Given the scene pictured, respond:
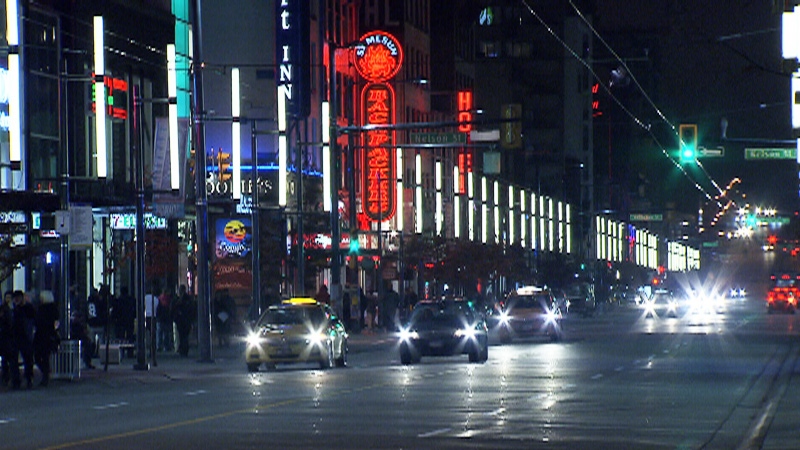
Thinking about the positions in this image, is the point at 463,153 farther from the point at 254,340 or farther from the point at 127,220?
the point at 254,340

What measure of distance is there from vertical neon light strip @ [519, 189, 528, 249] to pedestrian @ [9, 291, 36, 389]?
91.0m

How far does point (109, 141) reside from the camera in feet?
196

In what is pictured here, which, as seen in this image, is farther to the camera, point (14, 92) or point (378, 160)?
point (378, 160)

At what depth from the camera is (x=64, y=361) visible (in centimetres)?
3753

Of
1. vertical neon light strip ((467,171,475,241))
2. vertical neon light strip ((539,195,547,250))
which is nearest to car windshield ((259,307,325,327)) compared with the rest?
vertical neon light strip ((467,171,475,241))

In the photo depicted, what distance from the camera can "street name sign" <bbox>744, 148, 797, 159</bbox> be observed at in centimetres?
5994

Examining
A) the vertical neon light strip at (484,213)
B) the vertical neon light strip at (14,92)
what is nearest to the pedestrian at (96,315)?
the vertical neon light strip at (14,92)

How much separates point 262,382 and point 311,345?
589 cm

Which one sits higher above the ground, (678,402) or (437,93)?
(437,93)

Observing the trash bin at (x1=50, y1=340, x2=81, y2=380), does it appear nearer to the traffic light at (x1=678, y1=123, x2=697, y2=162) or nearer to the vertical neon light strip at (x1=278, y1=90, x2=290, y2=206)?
the vertical neon light strip at (x1=278, y1=90, x2=290, y2=206)

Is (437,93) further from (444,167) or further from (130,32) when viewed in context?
(130,32)

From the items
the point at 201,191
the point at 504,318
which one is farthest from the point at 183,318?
the point at 504,318

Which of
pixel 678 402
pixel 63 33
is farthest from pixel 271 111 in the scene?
pixel 678 402

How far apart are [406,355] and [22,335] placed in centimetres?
1175
